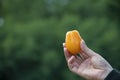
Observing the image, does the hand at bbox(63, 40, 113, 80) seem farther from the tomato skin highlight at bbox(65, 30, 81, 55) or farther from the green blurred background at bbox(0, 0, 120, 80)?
the green blurred background at bbox(0, 0, 120, 80)

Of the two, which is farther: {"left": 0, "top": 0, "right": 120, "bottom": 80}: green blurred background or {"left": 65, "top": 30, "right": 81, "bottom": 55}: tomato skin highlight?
{"left": 0, "top": 0, "right": 120, "bottom": 80}: green blurred background

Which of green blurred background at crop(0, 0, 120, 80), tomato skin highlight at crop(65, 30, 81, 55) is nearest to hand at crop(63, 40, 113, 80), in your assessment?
tomato skin highlight at crop(65, 30, 81, 55)

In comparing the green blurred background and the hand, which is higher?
the green blurred background

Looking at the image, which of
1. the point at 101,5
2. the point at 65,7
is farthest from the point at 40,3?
the point at 101,5

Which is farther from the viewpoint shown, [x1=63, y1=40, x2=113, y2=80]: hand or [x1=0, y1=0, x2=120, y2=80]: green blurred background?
[x1=0, y1=0, x2=120, y2=80]: green blurred background

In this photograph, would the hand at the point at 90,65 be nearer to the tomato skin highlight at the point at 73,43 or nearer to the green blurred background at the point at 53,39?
the tomato skin highlight at the point at 73,43

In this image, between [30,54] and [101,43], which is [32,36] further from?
[101,43]

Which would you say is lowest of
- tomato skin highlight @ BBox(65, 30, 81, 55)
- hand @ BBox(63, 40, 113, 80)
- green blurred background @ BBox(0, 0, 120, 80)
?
hand @ BBox(63, 40, 113, 80)
